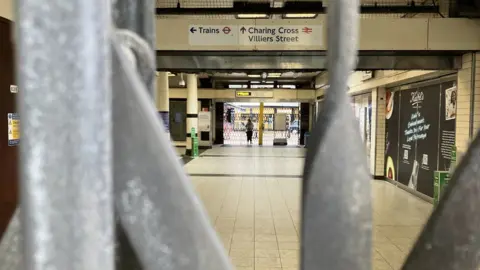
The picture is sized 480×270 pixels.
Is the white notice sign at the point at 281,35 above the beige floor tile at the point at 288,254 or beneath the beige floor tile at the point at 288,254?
above

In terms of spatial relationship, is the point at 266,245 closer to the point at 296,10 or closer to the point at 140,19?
the point at 296,10

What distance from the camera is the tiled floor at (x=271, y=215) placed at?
185 inches

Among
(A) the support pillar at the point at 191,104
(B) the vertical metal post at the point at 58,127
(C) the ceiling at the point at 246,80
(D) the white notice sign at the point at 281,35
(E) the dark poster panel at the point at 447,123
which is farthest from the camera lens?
(C) the ceiling at the point at 246,80

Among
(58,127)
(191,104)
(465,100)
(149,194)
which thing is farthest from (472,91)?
(191,104)

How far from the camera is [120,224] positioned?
2.14ft

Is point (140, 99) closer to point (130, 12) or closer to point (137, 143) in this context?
point (137, 143)

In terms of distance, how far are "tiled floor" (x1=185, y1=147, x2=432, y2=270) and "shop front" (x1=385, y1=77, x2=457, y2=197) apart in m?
0.42

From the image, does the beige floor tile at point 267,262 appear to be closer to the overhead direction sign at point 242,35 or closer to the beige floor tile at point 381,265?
the beige floor tile at point 381,265

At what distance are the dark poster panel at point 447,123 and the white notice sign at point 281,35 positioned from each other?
2.56m

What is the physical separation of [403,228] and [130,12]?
5.79 metres

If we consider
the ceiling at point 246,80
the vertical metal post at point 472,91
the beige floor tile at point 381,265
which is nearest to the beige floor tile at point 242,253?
the beige floor tile at point 381,265

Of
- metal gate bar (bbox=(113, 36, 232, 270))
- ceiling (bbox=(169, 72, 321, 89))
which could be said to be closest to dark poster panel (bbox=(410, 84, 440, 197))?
metal gate bar (bbox=(113, 36, 232, 270))

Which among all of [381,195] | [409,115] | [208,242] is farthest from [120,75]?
[409,115]

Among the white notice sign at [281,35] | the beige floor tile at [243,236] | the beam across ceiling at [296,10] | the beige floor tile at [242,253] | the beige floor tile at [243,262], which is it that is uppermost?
the beam across ceiling at [296,10]
